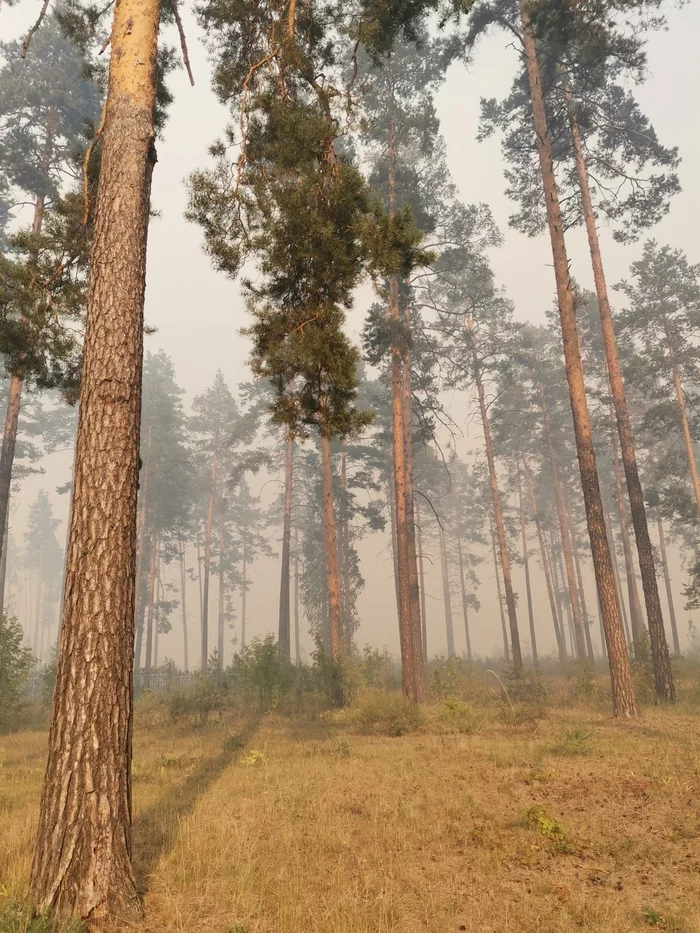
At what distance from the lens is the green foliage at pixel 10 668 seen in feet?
45.0

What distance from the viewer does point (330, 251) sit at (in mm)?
6551

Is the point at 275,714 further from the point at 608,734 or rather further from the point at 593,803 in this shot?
the point at 593,803

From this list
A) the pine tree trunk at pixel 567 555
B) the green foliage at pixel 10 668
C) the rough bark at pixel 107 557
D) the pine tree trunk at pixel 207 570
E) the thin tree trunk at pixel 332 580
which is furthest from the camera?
the pine tree trunk at pixel 207 570

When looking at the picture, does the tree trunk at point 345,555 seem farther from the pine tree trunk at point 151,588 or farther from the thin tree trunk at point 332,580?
the pine tree trunk at point 151,588

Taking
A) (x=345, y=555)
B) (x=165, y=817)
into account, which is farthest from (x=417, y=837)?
(x=345, y=555)

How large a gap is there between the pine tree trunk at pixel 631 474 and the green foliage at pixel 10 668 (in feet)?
50.2

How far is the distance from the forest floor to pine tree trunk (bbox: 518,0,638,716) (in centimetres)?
197

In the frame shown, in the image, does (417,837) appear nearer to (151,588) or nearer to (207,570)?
(151,588)

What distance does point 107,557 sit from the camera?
4277mm

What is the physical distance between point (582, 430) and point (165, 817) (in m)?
10.1

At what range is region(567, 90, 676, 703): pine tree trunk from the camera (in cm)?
1331

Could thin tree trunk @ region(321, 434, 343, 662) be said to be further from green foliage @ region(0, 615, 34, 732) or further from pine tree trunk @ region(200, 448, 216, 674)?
pine tree trunk @ region(200, 448, 216, 674)

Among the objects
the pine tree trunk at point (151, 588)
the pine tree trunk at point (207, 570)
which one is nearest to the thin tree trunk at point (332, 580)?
the pine tree trunk at point (207, 570)

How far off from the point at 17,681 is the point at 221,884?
481 inches
